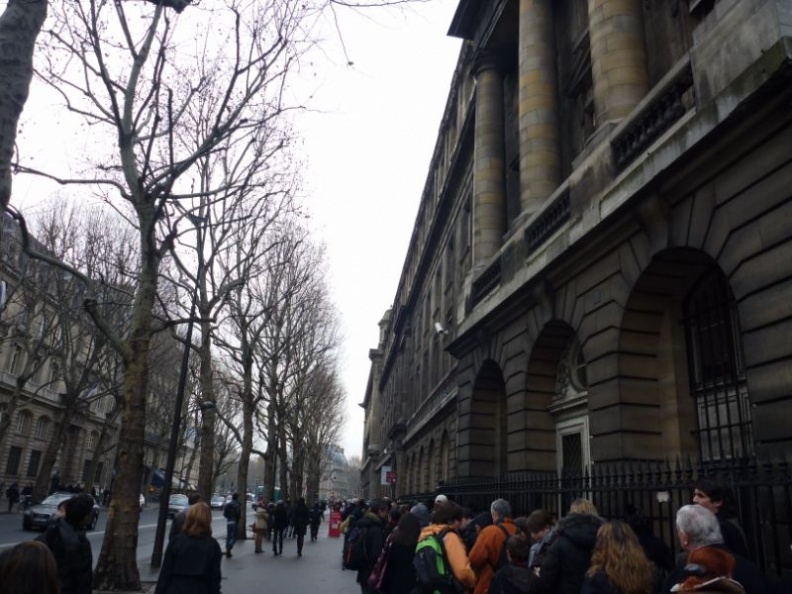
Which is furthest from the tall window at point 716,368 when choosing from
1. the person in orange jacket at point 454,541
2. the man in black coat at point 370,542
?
the man in black coat at point 370,542

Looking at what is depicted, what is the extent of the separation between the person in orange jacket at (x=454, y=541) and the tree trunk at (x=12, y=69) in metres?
5.05

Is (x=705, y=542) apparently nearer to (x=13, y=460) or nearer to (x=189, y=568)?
(x=189, y=568)

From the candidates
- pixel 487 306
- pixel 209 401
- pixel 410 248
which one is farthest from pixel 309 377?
pixel 487 306

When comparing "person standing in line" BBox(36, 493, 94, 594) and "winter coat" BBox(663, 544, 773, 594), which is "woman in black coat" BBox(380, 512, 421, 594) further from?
"winter coat" BBox(663, 544, 773, 594)

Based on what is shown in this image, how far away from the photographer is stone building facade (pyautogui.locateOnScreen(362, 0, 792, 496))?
6617 mm

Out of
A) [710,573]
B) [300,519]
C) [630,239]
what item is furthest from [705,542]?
[300,519]

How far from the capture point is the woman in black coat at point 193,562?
5.25m

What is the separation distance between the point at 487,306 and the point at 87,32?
948 cm

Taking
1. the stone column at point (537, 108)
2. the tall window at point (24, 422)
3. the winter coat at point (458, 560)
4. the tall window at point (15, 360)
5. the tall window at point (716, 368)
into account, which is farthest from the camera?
the tall window at point (24, 422)

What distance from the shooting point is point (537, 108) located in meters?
14.4

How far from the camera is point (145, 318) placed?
40.4 ft

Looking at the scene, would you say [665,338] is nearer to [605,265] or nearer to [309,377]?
[605,265]

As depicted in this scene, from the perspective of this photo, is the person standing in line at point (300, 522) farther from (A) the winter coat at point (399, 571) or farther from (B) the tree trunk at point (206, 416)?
(A) the winter coat at point (399, 571)

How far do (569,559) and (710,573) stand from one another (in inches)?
63.5
